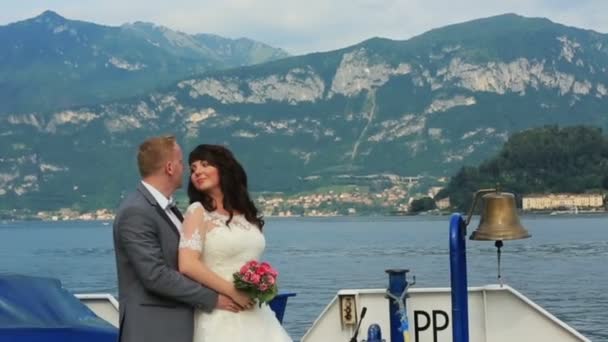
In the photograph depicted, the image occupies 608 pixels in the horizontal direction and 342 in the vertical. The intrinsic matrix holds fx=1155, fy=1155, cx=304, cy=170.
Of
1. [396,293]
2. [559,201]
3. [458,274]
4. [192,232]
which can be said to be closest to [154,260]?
[192,232]

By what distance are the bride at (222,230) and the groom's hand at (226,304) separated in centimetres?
2

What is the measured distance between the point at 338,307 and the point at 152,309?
162 inches

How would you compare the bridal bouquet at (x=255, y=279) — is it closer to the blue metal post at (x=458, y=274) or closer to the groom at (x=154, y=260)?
the groom at (x=154, y=260)

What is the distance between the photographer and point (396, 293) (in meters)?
7.62

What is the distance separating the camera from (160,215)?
473 centimetres

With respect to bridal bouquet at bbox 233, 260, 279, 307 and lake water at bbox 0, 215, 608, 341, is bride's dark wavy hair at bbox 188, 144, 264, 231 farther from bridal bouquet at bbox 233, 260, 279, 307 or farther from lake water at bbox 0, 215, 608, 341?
lake water at bbox 0, 215, 608, 341

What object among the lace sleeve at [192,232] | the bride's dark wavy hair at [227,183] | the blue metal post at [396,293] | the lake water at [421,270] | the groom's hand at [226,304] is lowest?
the lake water at [421,270]

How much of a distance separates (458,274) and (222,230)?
2.36m

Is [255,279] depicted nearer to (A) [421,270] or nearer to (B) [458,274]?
(B) [458,274]

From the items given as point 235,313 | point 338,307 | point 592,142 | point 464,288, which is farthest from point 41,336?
point 592,142

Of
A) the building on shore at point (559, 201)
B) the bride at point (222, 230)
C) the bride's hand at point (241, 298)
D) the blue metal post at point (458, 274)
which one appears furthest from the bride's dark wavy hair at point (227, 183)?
the building on shore at point (559, 201)

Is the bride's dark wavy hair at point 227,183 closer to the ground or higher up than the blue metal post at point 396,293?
higher up

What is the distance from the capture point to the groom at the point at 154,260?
464cm

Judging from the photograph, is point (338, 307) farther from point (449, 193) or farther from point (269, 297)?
point (449, 193)
